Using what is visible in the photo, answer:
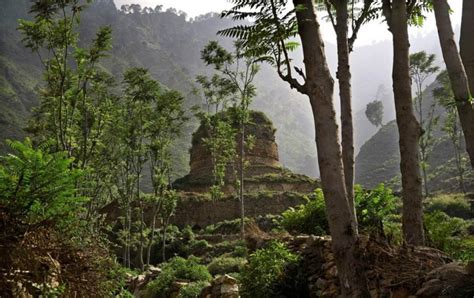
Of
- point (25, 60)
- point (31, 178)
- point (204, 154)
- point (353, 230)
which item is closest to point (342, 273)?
point (353, 230)

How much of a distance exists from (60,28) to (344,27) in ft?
35.7

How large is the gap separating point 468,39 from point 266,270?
4.22 m

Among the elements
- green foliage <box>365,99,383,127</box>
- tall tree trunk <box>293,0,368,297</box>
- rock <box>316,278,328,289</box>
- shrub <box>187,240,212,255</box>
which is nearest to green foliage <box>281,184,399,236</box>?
rock <box>316,278,328,289</box>

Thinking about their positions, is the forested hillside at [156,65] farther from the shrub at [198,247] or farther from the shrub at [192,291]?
the shrub at [192,291]

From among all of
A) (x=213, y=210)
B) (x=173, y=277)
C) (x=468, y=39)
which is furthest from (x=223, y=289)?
(x=213, y=210)

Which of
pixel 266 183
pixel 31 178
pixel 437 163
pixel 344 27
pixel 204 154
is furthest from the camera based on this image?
pixel 437 163

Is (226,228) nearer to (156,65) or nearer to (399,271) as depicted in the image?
(399,271)

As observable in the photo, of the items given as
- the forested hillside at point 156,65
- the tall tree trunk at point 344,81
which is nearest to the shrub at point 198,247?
the tall tree trunk at point 344,81

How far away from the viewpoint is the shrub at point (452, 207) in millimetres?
22859

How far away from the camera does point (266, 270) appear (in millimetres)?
6223

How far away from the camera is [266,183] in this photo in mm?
39406

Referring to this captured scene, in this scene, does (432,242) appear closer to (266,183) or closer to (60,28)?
(60,28)

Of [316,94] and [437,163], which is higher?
[437,163]

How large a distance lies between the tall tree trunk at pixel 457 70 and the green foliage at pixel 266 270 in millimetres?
3182
